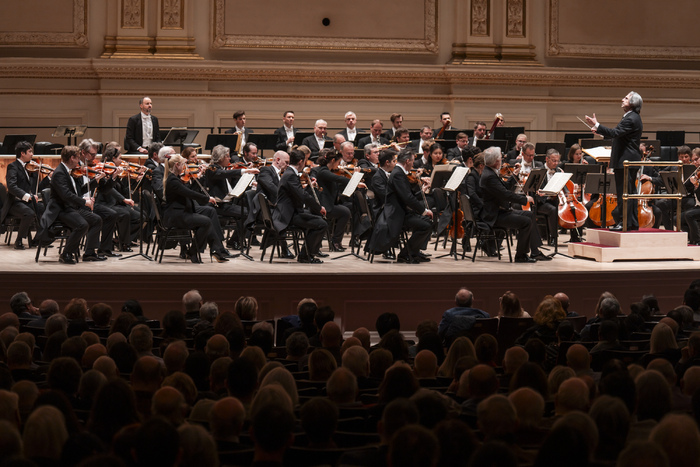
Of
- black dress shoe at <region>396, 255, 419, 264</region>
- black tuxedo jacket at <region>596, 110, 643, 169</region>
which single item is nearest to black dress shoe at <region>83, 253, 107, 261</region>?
black dress shoe at <region>396, 255, 419, 264</region>

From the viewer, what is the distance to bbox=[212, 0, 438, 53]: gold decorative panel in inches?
594

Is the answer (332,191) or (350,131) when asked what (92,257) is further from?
(350,131)

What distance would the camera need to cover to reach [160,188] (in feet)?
30.9

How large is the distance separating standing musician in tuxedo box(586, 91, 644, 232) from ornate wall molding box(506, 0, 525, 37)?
250 inches

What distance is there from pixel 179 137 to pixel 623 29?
29.2ft

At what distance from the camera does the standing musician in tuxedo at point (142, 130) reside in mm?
12078

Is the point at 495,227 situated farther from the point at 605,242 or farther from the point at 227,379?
the point at 227,379

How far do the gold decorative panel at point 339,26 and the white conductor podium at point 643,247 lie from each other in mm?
7075

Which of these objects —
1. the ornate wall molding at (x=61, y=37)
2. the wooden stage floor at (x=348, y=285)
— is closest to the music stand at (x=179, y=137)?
the wooden stage floor at (x=348, y=285)

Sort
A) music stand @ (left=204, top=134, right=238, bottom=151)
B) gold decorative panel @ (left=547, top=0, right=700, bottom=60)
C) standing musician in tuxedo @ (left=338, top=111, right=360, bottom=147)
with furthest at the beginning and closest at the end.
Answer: gold decorative panel @ (left=547, top=0, right=700, bottom=60) < standing musician in tuxedo @ (left=338, top=111, right=360, bottom=147) < music stand @ (left=204, top=134, right=238, bottom=151)

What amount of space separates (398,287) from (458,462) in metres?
5.47

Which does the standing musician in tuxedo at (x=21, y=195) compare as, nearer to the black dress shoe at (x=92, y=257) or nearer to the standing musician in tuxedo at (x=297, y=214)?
the black dress shoe at (x=92, y=257)

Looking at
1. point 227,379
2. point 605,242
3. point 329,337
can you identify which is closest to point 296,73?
point 605,242

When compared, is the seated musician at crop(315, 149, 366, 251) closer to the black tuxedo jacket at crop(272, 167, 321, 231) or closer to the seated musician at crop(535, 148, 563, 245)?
the black tuxedo jacket at crop(272, 167, 321, 231)
